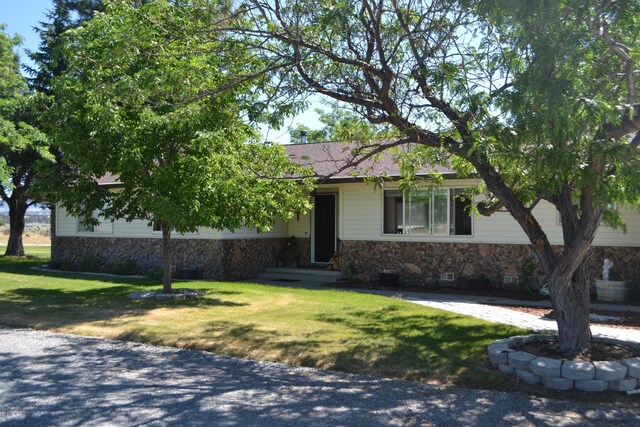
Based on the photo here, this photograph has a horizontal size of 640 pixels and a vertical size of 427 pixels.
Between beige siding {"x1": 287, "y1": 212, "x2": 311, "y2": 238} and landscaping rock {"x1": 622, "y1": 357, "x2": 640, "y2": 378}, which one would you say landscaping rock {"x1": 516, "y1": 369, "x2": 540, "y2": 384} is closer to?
landscaping rock {"x1": 622, "y1": 357, "x2": 640, "y2": 378}

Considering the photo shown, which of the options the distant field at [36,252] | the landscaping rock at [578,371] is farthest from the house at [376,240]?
the distant field at [36,252]

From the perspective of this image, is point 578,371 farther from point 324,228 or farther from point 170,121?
point 324,228

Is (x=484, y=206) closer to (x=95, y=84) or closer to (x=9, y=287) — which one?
(x=95, y=84)

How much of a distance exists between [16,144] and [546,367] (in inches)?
523

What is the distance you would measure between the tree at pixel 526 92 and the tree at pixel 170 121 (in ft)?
3.74

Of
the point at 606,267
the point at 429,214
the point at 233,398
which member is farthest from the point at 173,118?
the point at 606,267

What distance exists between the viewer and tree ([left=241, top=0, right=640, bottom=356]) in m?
5.86

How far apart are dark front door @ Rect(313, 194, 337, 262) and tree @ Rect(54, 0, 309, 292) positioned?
18.8ft

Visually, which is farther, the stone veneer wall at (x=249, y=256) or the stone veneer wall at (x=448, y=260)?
the stone veneer wall at (x=249, y=256)

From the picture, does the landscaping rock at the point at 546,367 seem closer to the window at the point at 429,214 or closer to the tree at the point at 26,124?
the window at the point at 429,214

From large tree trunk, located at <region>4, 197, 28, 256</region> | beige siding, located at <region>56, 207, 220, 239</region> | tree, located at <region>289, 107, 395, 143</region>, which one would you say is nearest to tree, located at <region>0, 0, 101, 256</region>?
large tree trunk, located at <region>4, 197, 28, 256</region>

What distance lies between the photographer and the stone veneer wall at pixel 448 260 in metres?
13.2

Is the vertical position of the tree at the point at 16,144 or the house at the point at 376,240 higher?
the tree at the point at 16,144

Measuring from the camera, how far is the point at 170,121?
31.5 feet
